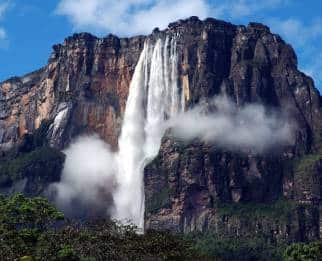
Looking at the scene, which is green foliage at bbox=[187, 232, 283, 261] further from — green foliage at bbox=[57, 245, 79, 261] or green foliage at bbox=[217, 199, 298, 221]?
green foliage at bbox=[57, 245, 79, 261]

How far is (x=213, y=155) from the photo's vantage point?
632ft

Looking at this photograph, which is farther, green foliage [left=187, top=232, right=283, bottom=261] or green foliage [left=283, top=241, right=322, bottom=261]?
green foliage [left=187, top=232, right=283, bottom=261]

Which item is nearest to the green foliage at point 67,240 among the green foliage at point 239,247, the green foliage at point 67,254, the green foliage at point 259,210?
the green foliage at point 67,254

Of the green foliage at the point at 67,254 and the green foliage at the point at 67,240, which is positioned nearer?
the green foliage at the point at 67,254

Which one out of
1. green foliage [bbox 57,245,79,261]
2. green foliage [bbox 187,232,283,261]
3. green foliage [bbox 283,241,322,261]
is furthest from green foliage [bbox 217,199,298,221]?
green foliage [bbox 57,245,79,261]

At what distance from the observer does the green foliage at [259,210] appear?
184875 mm

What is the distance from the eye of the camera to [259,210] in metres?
188

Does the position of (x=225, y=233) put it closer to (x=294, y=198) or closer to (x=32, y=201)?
(x=294, y=198)

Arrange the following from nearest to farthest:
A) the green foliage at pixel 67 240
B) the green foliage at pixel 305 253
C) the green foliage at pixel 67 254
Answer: the green foliage at pixel 67 254
the green foliage at pixel 67 240
the green foliage at pixel 305 253

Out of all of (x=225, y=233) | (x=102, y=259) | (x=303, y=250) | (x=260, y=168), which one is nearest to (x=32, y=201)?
(x=102, y=259)

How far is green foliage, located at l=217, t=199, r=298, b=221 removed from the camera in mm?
184875

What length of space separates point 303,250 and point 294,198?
89336 millimetres

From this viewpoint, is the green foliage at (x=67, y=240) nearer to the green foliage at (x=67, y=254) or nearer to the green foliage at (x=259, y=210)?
the green foliage at (x=67, y=254)

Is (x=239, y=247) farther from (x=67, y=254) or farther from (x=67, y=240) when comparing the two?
(x=67, y=254)
